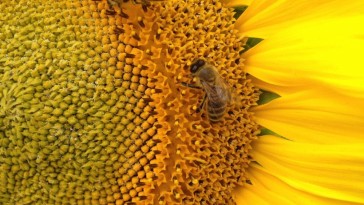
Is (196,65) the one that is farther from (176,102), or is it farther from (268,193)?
(268,193)

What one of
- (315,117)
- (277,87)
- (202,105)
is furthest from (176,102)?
(315,117)

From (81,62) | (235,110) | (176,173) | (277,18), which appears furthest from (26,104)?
(277,18)

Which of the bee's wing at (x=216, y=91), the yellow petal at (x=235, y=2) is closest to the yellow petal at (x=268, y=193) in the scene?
the bee's wing at (x=216, y=91)

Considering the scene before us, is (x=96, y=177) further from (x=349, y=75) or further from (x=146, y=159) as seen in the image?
(x=349, y=75)

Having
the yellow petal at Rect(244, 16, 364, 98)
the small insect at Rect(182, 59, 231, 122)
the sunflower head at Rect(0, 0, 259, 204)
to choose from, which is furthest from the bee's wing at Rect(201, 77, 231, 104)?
the yellow petal at Rect(244, 16, 364, 98)

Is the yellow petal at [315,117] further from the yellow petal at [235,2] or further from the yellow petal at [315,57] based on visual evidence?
the yellow petal at [235,2]

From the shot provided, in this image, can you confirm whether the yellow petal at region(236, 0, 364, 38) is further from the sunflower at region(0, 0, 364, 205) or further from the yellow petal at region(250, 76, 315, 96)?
the yellow petal at region(250, 76, 315, 96)
